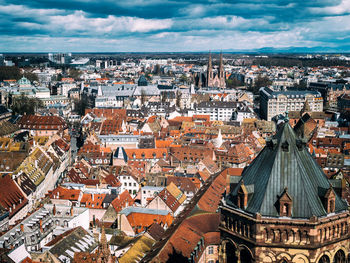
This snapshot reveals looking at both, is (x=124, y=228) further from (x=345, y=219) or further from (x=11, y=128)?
(x=11, y=128)

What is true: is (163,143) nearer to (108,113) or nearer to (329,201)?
(108,113)

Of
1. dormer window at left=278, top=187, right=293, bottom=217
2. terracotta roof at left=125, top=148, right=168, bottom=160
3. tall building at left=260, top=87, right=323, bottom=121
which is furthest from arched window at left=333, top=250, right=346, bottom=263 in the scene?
tall building at left=260, top=87, right=323, bottom=121

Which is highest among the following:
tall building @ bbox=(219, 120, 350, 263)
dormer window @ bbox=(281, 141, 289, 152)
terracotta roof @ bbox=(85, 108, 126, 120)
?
dormer window @ bbox=(281, 141, 289, 152)

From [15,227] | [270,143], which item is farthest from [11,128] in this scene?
[270,143]

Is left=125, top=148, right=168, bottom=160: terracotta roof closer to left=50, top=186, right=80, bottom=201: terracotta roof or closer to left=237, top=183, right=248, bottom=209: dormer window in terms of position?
left=50, top=186, right=80, bottom=201: terracotta roof

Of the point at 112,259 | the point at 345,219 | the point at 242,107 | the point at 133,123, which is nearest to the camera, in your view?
the point at 345,219
